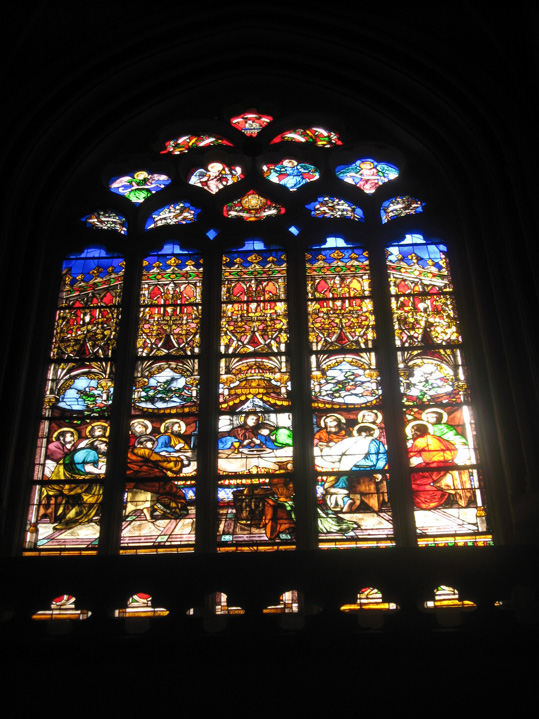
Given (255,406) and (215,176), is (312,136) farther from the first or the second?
(255,406)

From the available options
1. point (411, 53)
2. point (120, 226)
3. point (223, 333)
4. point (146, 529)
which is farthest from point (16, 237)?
point (411, 53)

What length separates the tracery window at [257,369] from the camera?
227 inches

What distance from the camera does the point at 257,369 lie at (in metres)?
6.38

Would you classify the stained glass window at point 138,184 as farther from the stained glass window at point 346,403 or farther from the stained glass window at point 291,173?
the stained glass window at point 346,403

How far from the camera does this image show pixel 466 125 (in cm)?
708

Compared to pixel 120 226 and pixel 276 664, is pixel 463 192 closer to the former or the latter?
pixel 120 226

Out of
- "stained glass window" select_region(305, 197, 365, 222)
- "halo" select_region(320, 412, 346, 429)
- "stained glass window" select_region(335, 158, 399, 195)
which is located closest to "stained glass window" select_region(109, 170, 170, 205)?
"stained glass window" select_region(305, 197, 365, 222)

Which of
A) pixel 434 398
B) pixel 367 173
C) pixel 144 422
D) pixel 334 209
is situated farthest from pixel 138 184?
pixel 434 398

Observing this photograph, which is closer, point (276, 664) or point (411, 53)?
point (276, 664)

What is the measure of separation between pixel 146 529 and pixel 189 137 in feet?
12.7

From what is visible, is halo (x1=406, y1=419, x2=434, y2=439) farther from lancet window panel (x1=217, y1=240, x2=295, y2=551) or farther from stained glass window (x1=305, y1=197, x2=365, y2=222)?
stained glass window (x1=305, y1=197, x2=365, y2=222)

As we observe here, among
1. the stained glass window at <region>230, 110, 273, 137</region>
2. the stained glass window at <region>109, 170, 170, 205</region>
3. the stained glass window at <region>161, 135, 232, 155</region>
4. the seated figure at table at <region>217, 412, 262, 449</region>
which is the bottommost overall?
the seated figure at table at <region>217, 412, 262, 449</region>

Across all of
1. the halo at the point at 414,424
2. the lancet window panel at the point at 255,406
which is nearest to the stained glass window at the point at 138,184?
the lancet window panel at the point at 255,406

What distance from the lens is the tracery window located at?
5.77 meters
